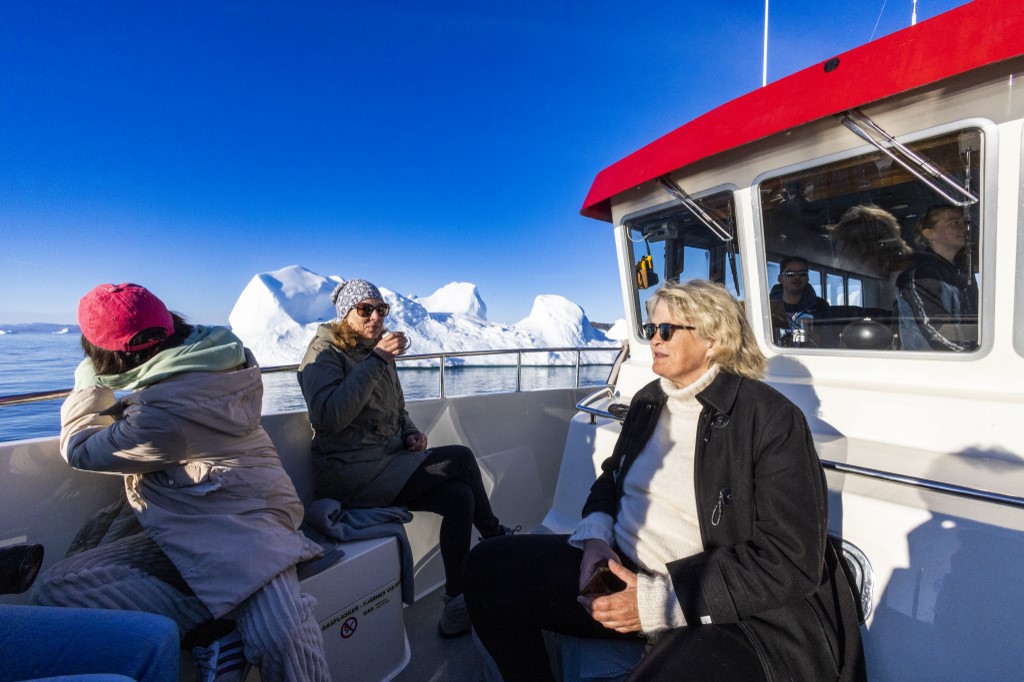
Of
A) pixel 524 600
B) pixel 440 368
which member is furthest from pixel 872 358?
pixel 440 368

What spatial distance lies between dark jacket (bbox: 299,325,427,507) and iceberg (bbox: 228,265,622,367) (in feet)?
50.0

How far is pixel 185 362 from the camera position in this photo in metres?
1.48

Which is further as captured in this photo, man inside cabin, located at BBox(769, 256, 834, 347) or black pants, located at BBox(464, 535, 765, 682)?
man inside cabin, located at BBox(769, 256, 834, 347)

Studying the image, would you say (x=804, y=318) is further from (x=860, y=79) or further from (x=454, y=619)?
(x=454, y=619)

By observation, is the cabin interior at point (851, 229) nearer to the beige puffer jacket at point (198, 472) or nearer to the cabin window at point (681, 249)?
the cabin window at point (681, 249)

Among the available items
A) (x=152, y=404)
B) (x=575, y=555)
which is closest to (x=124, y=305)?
(x=152, y=404)

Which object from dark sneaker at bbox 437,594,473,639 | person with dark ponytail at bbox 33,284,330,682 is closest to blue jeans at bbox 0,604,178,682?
person with dark ponytail at bbox 33,284,330,682

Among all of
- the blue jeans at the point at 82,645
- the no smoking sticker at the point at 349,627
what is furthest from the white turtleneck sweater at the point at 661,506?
the blue jeans at the point at 82,645

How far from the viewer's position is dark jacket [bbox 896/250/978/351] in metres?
1.60

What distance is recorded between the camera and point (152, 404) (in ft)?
4.59

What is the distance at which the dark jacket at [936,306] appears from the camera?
1.60m

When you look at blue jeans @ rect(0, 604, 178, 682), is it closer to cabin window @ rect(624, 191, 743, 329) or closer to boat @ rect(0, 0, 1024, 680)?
boat @ rect(0, 0, 1024, 680)

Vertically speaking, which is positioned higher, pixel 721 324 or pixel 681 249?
pixel 681 249

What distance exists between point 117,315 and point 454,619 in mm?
1815
